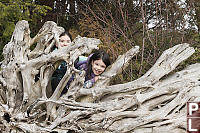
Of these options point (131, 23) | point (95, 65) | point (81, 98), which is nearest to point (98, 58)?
point (95, 65)

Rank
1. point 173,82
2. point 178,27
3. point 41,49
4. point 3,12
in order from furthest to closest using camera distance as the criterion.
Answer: point 3,12
point 178,27
point 41,49
point 173,82

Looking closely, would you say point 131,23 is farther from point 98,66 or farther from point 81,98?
point 81,98

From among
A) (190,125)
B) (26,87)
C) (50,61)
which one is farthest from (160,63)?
(26,87)

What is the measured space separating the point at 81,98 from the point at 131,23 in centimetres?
480

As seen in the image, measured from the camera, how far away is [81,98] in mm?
2967

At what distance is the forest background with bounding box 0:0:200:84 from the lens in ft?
16.5

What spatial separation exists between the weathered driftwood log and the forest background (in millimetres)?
1732

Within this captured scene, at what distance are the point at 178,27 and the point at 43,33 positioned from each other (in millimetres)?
3131

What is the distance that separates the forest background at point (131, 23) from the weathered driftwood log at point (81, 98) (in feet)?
5.68

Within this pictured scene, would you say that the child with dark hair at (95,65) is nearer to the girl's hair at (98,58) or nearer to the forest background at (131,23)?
the girl's hair at (98,58)

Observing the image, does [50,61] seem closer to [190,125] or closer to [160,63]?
[160,63]

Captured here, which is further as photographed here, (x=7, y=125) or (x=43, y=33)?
(x=43, y=33)

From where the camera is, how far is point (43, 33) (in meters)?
3.33

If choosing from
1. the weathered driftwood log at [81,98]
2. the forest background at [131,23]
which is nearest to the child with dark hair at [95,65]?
the weathered driftwood log at [81,98]
